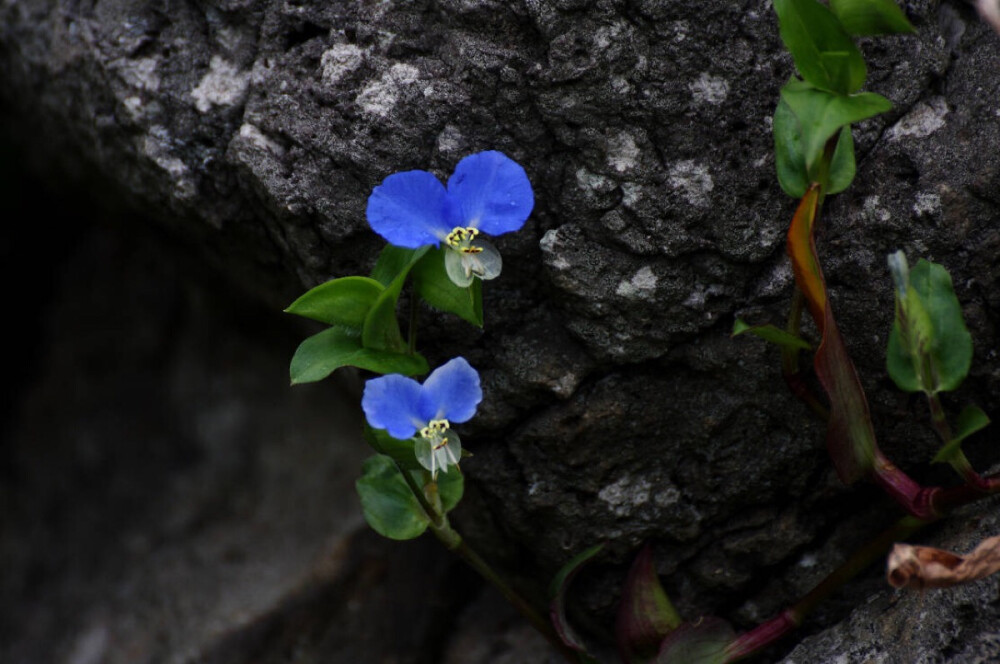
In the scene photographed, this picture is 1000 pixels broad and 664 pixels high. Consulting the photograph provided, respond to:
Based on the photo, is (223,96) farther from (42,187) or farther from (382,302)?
(42,187)

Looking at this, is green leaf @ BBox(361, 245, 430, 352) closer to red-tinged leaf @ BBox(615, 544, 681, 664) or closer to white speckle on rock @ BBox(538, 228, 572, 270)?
white speckle on rock @ BBox(538, 228, 572, 270)

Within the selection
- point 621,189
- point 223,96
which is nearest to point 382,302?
point 621,189

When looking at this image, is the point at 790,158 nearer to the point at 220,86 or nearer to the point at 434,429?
the point at 434,429

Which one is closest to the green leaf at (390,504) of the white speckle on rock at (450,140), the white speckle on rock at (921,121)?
the white speckle on rock at (450,140)

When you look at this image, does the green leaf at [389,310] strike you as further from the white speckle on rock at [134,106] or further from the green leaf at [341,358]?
the white speckle on rock at [134,106]

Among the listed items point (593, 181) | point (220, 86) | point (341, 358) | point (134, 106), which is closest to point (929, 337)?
point (593, 181)
